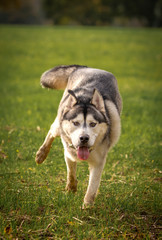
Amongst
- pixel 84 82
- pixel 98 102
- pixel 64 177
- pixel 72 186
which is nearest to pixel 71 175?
pixel 72 186

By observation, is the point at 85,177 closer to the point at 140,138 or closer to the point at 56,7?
the point at 140,138

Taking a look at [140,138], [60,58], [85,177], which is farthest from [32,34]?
[85,177]

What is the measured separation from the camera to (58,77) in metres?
6.28

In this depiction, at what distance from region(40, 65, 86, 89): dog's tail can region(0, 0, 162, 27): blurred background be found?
38.6 meters

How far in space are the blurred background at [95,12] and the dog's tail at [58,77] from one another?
38.6 m

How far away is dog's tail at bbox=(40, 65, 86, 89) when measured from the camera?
20.6 feet

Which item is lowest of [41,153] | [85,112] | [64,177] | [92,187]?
[64,177]

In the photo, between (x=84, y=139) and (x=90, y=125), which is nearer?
(x=84, y=139)

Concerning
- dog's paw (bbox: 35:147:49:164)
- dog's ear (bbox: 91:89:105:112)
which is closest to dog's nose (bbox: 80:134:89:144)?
dog's ear (bbox: 91:89:105:112)

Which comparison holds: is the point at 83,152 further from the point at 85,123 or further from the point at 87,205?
the point at 87,205

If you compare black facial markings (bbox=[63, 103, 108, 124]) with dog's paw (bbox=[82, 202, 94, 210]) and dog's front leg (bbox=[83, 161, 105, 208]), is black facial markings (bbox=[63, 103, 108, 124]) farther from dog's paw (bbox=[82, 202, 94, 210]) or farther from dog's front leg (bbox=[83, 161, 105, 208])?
dog's paw (bbox=[82, 202, 94, 210])

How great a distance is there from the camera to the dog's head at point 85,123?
14.0ft

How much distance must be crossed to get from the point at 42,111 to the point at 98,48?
1702 centimetres

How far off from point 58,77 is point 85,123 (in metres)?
2.18
